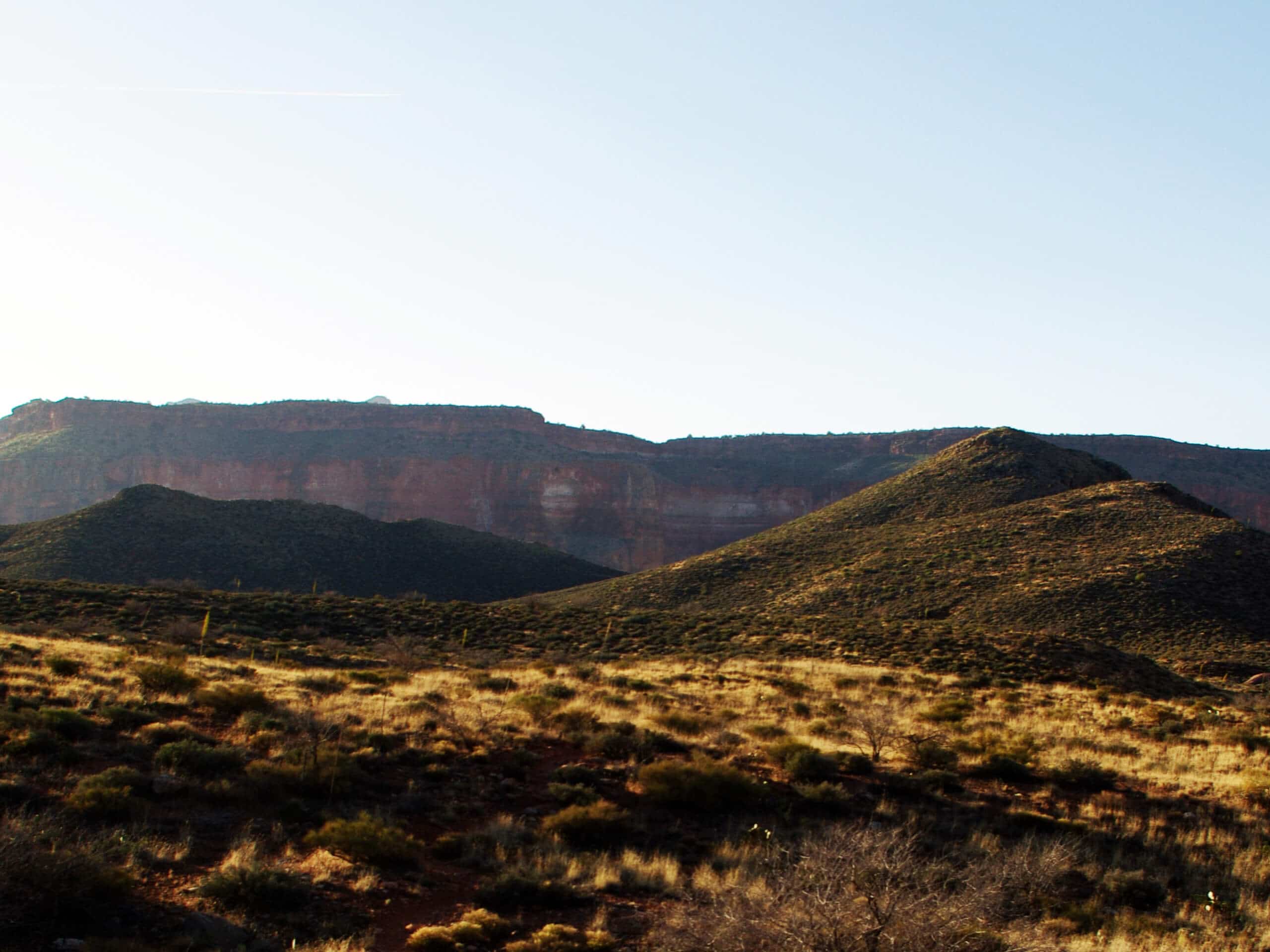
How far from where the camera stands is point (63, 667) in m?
16.8

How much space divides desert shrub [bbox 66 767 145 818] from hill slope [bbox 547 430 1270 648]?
30.2 meters

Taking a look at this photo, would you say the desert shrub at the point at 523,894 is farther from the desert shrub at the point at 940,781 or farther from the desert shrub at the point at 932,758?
the desert shrub at the point at 932,758

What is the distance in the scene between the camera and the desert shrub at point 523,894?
9.49 m

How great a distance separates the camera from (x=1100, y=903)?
10.0m

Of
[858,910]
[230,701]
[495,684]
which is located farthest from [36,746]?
[495,684]

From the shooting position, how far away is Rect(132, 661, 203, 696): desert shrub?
16047 millimetres

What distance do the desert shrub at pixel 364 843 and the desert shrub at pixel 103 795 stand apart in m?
1.98

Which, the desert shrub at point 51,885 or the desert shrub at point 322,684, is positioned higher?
the desert shrub at point 51,885

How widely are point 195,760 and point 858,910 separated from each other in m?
8.25

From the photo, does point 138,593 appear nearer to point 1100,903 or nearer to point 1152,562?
point 1100,903

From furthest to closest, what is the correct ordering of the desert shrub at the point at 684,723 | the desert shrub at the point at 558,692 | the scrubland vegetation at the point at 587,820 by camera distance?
the desert shrub at the point at 558,692 → the desert shrub at the point at 684,723 → the scrubland vegetation at the point at 587,820

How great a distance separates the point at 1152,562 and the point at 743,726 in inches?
1236

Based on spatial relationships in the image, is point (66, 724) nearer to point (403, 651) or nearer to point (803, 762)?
point (803, 762)

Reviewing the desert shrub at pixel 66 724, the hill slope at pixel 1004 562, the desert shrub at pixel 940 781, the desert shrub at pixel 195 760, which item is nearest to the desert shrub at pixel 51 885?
the desert shrub at pixel 195 760
